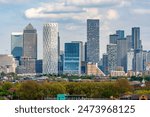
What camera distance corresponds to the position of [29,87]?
93688 millimetres

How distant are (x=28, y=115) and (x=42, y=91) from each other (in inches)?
3281

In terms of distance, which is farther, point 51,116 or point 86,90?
point 86,90

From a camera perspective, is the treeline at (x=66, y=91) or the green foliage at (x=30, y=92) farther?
the treeline at (x=66, y=91)

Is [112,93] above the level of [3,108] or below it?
below

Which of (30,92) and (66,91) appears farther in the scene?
(66,91)

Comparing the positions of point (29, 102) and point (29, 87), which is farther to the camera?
point (29, 87)

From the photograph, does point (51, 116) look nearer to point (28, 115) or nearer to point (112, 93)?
point (28, 115)

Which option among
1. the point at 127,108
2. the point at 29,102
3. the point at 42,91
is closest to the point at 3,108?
the point at 29,102

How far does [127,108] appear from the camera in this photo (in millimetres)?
7770

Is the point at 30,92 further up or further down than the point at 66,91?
further up

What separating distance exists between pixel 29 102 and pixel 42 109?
0.26m

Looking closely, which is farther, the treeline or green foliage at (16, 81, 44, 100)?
the treeline

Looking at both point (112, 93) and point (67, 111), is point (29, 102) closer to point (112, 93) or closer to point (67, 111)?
point (67, 111)

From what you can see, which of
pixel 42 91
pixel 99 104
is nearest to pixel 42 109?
pixel 99 104
